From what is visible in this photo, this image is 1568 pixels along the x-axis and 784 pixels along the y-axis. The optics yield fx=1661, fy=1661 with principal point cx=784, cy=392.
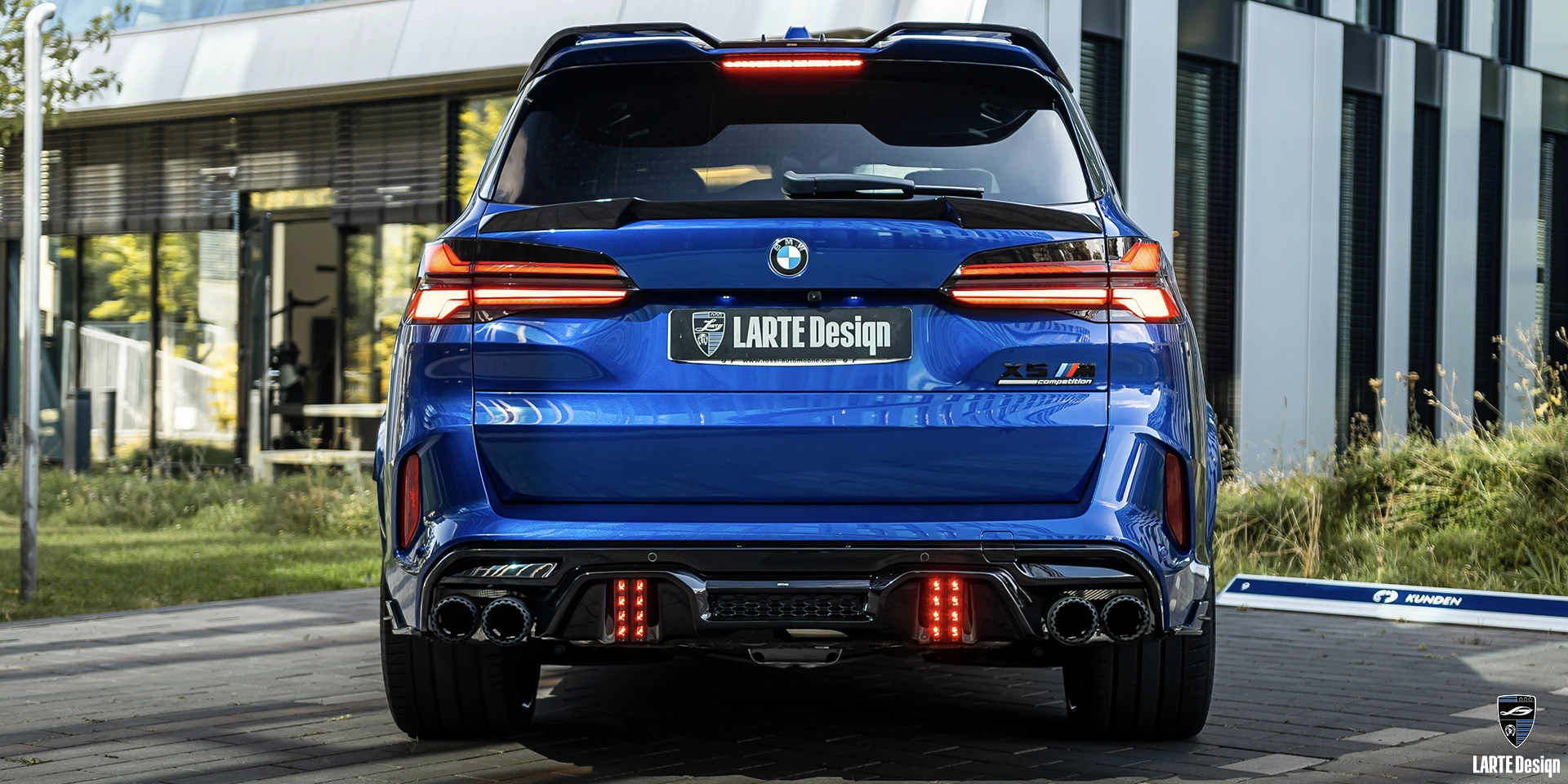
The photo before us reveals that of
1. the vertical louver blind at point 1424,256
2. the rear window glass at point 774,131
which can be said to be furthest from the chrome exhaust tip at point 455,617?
the vertical louver blind at point 1424,256

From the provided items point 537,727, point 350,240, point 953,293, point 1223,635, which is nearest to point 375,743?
point 537,727

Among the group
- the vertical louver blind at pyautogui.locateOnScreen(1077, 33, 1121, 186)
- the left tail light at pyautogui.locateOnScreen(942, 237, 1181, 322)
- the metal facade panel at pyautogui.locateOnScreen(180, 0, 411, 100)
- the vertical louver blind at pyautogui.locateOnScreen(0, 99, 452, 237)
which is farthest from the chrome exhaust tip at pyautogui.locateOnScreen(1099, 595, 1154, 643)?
the vertical louver blind at pyautogui.locateOnScreen(0, 99, 452, 237)

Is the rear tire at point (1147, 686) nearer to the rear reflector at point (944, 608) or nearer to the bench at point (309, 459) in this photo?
the rear reflector at point (944, 608)

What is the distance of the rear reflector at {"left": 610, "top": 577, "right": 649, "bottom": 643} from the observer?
11.9 ft

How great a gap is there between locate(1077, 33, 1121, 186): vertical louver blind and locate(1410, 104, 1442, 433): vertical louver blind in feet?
16.4

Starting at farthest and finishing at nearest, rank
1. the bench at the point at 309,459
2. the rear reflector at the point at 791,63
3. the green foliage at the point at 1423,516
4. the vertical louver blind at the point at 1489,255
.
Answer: the vertical louver blind at the point at 1489,255 < the bench at the point at 309,459 < the green foliage at the point at 1423,516 < the rear reflector at the point at 791,63

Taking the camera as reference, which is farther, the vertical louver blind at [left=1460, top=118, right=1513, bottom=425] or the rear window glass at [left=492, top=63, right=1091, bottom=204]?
the vertical louver blind at [left=1460, top=118, right=1513, bottom=425]

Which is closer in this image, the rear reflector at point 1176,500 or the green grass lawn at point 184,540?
the rear reflector at point 1176,500

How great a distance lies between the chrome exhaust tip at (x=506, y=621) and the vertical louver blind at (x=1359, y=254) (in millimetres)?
13997

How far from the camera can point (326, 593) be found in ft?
29.6

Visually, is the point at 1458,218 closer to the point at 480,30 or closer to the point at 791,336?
the point at 480,30

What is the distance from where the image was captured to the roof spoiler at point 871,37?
14.0 feet

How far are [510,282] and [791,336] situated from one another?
649mm

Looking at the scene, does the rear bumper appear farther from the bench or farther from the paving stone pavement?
the bench
